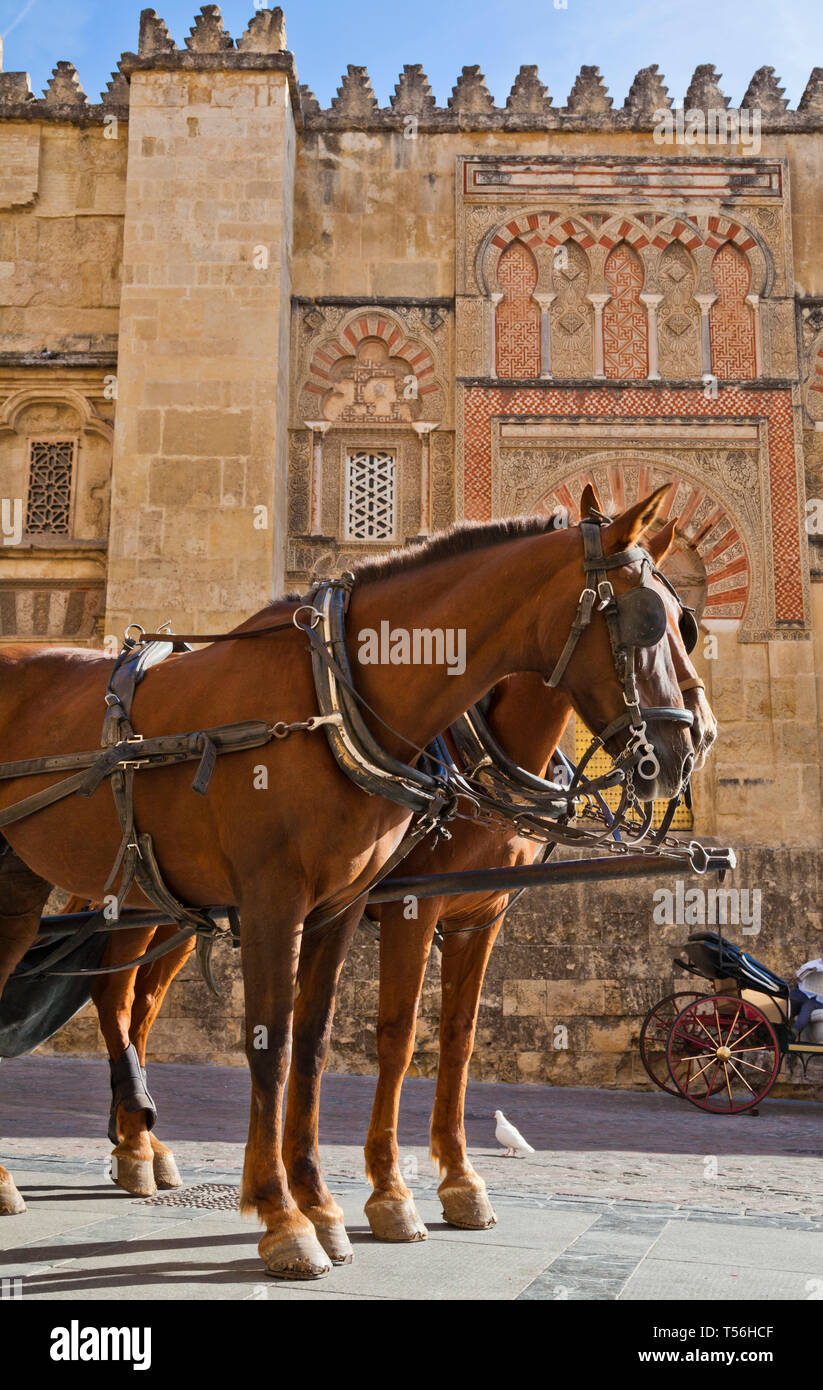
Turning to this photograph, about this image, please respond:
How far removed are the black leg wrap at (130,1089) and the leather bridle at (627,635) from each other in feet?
7.09

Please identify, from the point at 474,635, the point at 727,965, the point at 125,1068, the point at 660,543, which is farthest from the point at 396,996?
the point at 727,965

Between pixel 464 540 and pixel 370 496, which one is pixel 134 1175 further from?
pixel 370 496

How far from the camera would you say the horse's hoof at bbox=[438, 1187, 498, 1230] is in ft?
11.2

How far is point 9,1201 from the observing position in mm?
3412

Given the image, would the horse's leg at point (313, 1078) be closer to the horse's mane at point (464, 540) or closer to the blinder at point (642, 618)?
the horse's mane at point (464, 540)

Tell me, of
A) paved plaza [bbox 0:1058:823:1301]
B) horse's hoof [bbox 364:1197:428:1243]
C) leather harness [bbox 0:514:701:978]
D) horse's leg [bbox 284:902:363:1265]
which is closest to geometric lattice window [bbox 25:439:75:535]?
paved plaza [bbox 0:1058:823:1301]

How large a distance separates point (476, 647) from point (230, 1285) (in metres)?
1.55

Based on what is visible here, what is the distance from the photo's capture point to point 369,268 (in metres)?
12.4

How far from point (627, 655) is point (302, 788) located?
82 cm

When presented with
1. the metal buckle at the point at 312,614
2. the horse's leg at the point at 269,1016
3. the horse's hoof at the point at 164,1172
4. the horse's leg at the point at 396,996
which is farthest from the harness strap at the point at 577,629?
the horse's hoof at the point at 164,1172

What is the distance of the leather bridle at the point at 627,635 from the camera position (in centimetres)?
274

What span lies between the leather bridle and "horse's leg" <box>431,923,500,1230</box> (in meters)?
1.35
